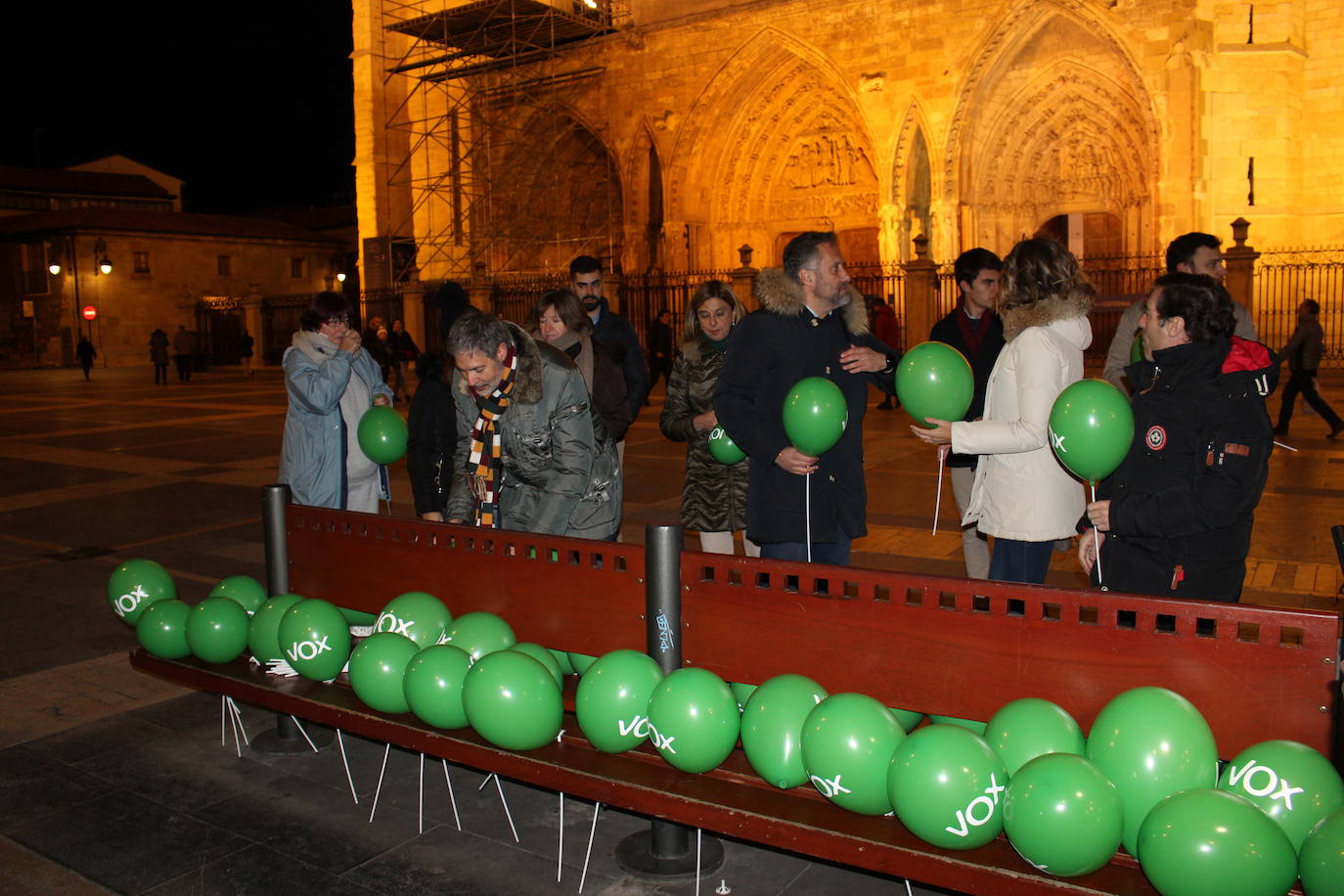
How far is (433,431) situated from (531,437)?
1743 millimetres

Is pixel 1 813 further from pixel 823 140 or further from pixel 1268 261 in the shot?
pixel 823 140

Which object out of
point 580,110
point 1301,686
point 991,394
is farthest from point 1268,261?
point 1301,686

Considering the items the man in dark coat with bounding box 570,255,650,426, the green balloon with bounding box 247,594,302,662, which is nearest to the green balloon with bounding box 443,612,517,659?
the green balloon with bounding box 247,594,302,662

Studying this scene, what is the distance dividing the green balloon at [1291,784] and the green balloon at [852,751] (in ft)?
2.43

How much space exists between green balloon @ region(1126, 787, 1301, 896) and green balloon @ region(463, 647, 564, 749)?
5.18 ft

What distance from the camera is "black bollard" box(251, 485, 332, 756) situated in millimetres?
4137

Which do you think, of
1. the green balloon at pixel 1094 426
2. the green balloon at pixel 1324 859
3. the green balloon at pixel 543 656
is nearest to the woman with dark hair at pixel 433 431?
the green balloon at pixel 543 656

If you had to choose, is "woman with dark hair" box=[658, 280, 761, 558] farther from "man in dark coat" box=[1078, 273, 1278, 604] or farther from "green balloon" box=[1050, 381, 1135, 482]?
"man in dark coat" box=[1078, 273, 1278, 604]

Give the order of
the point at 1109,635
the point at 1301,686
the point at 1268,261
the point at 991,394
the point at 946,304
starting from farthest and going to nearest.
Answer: the point at 946,304 → the point at 1268,261 → the point at 991,394 → the point at 1109,635 → the point at 1301,686

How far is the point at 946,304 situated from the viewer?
20906 millimetres

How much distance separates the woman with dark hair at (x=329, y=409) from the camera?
4.77 metres

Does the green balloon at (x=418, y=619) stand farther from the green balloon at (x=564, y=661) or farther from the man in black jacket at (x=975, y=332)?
the man in black jacket at (x=975, y=332)

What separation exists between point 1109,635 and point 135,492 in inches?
385

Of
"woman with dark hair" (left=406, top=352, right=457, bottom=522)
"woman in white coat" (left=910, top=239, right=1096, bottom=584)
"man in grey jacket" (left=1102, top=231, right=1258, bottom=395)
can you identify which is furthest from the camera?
"woman with dark hair" (left=406, top=352, right=457, bottom=522)
